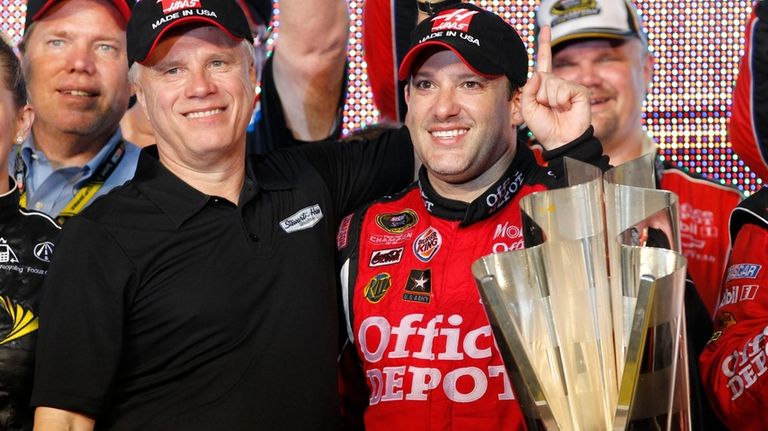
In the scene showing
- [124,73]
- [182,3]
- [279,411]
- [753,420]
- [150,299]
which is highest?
[182,3]

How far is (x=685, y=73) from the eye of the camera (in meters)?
3.07

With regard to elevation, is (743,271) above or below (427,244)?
below

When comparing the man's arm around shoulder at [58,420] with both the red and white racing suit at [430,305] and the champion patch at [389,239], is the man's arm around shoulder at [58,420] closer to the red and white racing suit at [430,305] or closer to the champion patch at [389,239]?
the red and white racing suit at [430,305]

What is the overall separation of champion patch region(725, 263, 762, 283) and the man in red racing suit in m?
0.41

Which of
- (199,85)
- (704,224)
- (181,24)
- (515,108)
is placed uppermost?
(181,24)

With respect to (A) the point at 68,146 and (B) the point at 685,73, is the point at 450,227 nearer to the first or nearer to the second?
(A) the point at 68,146

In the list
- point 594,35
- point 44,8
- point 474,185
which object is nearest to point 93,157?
point 44,8

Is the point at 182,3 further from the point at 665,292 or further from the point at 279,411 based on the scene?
the point at 665,292

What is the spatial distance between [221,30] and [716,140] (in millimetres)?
1717

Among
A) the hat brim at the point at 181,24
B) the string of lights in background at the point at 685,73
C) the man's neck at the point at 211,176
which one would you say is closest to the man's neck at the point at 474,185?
the man's neck at the point at 211,176

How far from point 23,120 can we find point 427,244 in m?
0.78

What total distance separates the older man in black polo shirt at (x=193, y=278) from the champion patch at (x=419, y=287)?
0.46 ft

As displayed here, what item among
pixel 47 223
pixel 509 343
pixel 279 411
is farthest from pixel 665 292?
pixel 47 223

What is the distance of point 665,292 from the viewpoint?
→ 1143 millimetres
